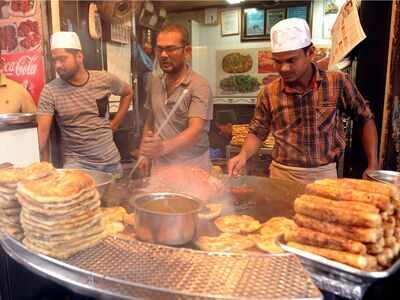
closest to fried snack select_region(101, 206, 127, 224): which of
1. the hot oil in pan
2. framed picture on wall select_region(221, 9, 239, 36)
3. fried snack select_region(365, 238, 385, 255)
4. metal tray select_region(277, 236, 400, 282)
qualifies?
the hot oil in pan

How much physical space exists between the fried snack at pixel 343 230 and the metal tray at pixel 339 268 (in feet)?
0.38

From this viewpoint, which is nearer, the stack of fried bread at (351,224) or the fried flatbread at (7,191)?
the stack of fried bread at (351,224)

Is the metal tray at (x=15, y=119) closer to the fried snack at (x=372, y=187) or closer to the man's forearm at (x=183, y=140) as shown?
the man's forearm at (x=183, y=140)

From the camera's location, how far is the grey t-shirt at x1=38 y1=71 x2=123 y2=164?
3.97 meters

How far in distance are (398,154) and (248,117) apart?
3746mm

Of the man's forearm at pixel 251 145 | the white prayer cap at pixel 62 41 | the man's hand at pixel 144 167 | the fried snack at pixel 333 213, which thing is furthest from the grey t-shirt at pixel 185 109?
the fried snack at pixel 333 213

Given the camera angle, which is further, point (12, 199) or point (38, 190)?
point (12, 199)

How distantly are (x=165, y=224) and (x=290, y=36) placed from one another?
199cm

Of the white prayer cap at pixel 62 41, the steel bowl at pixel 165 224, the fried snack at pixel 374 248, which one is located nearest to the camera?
the fried snack at pixel 374 248

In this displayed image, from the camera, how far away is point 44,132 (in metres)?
3.89

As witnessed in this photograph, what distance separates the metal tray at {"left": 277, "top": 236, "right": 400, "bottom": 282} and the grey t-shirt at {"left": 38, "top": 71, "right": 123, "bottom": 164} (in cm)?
325

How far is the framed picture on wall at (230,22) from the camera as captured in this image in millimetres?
7141

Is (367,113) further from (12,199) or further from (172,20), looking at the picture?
(172,20)

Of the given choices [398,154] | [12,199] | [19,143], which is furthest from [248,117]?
[12,199]
